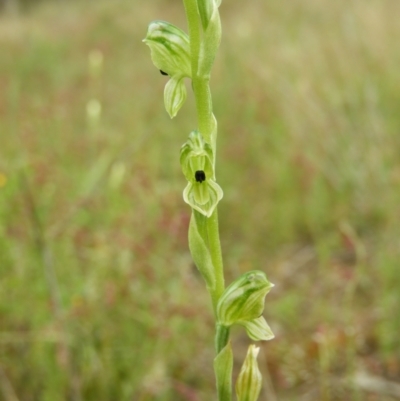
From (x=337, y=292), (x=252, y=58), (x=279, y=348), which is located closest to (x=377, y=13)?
(x=252, y=58)

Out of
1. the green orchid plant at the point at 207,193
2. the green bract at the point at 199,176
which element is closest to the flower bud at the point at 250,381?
the green orchid plant at the point at 207,193

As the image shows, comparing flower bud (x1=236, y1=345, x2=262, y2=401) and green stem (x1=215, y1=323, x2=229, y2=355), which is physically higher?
green stem (x1=215, y1=323, x2=229, y2=355)

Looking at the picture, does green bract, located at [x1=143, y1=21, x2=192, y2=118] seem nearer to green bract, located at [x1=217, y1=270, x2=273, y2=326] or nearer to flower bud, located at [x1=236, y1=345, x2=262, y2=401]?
green bract, located at [x1=217, y1=270, x2=273, y2=326]

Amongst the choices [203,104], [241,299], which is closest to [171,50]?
[203,104]

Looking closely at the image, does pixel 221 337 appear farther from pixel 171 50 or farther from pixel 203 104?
pixel 171 50

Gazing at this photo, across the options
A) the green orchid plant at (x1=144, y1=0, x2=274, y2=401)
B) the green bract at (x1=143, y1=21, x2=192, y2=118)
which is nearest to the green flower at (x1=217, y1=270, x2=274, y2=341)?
the green orchid plant at (x1=144, y1=0, x2=274, y2=401)

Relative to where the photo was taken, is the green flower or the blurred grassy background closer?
the green flower

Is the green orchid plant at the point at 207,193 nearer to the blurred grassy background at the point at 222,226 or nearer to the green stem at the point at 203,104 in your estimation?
the green stem at the point at 203,104
